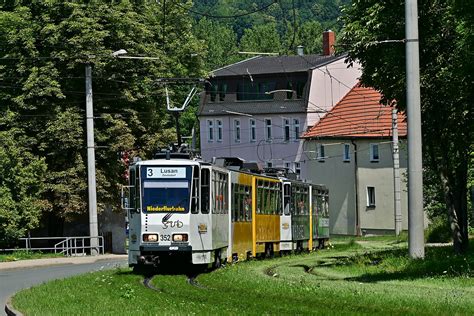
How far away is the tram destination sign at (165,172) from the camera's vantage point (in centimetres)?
3028

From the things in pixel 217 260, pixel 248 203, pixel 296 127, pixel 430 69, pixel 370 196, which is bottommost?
pixel 217 260

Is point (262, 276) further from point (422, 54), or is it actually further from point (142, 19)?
point (142, 19)

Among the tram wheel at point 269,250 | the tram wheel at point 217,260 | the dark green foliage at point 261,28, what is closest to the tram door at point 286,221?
the tram wheel at point 269,250

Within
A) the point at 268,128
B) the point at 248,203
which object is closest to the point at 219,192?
the point at 248,203

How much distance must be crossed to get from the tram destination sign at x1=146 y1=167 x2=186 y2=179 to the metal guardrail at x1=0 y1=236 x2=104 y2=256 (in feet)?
70.1

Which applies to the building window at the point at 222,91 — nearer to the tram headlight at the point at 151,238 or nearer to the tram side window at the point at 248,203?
the tram side window at the point at 248,203

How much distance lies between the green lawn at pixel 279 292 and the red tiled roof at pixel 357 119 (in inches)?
1743

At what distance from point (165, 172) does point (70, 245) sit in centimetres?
2442

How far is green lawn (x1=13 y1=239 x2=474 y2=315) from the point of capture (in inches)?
723

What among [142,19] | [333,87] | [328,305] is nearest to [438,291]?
[328,305]

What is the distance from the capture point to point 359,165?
77750 mm

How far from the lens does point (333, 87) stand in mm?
92500

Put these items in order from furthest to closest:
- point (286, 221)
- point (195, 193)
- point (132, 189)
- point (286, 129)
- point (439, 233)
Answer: point (286, 129) < point (439, 233) < point (286, 221) < point (132, 189) < point (195, 193)

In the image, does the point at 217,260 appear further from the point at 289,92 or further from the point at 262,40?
the point at 262,40
